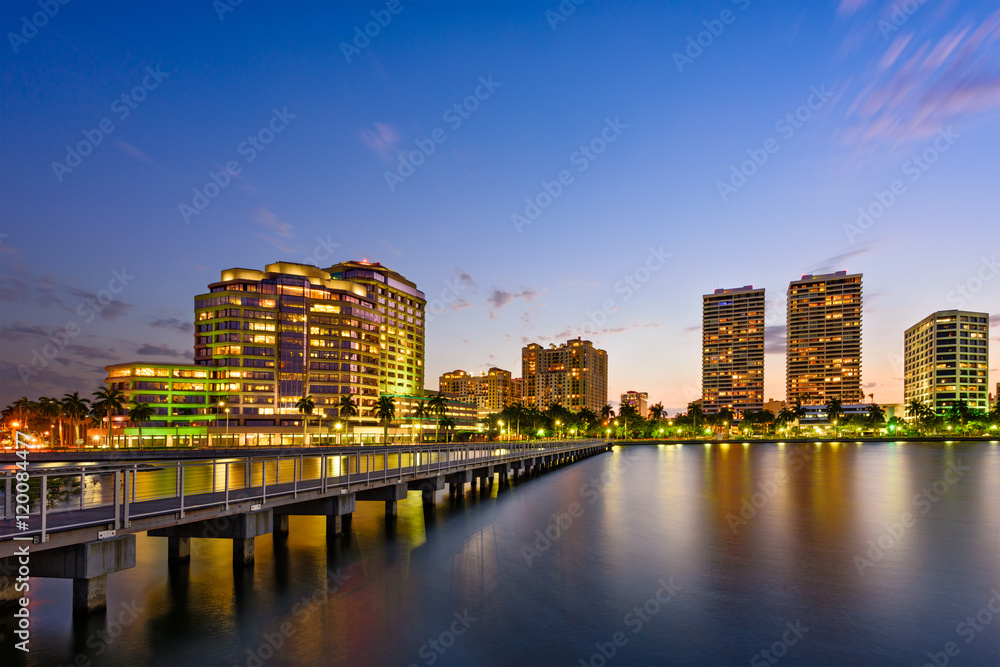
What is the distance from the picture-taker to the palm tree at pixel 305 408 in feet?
496

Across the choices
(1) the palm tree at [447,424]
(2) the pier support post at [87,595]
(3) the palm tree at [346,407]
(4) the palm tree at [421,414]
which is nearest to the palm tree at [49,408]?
(3) the palm tree at [346,407]

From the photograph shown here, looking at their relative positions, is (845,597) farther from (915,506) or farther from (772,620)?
(915,506)

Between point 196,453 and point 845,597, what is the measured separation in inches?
4262

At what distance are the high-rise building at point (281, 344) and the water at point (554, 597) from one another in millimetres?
126328

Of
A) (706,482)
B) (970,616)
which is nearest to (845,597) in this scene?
(970,616)

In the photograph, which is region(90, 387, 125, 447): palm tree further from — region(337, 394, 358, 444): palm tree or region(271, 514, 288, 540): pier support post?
region(271, 514, 288, 540): pier support post
